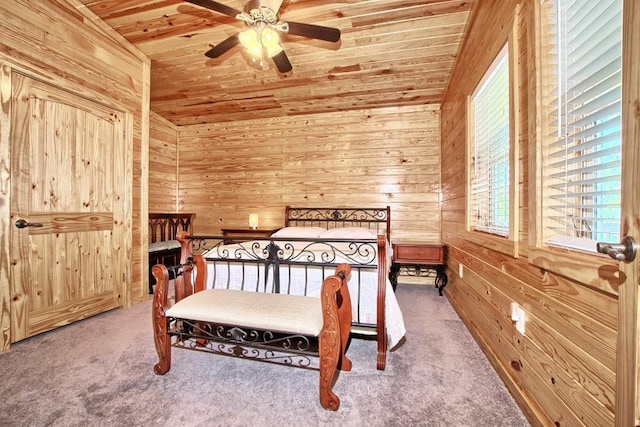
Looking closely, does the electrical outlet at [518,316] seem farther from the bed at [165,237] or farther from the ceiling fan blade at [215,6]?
the bed at [165,237]

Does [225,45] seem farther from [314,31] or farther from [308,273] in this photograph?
[308,273]

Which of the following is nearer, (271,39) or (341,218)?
(271,39)

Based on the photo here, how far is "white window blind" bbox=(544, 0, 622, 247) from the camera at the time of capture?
91 cm

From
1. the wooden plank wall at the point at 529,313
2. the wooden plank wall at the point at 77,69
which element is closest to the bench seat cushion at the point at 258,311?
the wooden plank wall at the point at 529,313

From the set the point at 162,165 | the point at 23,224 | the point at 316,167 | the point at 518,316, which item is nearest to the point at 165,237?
the point at 162,165

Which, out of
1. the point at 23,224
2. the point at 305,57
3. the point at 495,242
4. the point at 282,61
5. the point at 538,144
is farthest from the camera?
the point at 305,57

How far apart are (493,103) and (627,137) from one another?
1575 millimetres

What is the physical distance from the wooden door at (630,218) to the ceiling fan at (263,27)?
1.68 meters

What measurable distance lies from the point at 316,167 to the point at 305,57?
1.62 meters

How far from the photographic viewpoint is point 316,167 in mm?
4355

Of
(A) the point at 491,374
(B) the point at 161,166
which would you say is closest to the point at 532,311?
(A) the point at 491,374

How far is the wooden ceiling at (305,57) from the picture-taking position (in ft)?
8.20

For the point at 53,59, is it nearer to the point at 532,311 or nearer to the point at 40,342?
the point at 40,342

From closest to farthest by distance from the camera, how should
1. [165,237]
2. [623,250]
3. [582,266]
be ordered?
[623,250] < [582,266] < [165,237]
